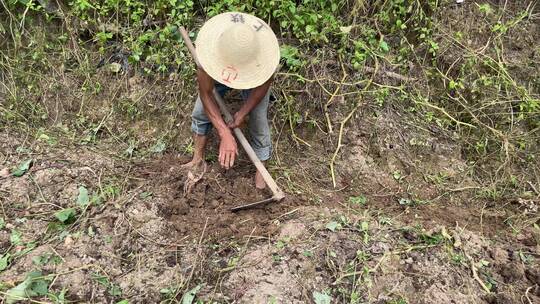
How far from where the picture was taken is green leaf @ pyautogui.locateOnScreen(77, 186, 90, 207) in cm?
295

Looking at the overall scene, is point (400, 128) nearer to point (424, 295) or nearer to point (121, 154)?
point (424, 295)

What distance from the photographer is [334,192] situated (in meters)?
3.41

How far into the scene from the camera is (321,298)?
99.0 inches

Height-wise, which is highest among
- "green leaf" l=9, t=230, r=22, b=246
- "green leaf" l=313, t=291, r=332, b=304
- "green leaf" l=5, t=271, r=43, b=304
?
"green leaf" l=5, t=271, r=43, b=304

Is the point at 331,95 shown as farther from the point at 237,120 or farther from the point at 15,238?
the point at 15,238

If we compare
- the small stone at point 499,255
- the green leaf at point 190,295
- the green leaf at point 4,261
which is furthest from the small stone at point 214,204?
the small stone at point 499,255

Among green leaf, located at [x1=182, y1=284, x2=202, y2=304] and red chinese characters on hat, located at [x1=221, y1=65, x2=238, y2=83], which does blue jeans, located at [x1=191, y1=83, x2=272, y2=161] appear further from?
green leaf, located at [x1=182, y1=284, x2=202, y2=304]

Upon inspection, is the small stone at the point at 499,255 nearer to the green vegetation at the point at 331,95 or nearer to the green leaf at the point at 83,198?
the green vegetation at the point at 331,95

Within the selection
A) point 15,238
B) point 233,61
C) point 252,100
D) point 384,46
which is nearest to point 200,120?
point 252,100

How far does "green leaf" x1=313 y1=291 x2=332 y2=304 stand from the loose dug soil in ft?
1.61

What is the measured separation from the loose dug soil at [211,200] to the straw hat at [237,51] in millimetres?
837

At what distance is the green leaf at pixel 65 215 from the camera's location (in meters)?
2.82

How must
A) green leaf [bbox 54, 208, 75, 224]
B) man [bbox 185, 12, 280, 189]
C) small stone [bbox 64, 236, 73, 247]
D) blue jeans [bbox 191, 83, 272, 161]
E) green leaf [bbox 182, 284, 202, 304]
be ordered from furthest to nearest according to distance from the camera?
blue jeans [bbox 191, 83, 272, 161], green leaf [bbox 54, 208, 75, 224], small stone [bbox 64, 236, 73, 247], man [bbox 185, 12, 280, 189], green leaf [bbox 182, 284, 202, 304]

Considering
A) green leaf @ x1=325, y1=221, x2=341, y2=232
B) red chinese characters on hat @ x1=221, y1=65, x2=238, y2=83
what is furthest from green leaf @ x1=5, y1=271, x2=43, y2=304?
green leaf @ x1=325, y1=221, x2=341, y2=232
